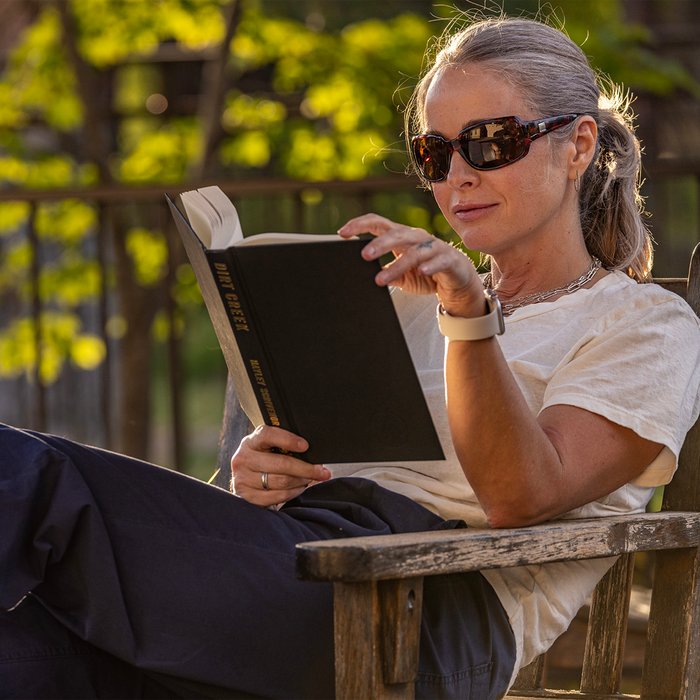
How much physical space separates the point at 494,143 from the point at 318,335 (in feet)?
2.31

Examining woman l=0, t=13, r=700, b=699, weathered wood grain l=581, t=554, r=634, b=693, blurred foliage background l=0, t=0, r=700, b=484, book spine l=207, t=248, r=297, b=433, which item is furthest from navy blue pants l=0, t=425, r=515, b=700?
blurred foliage background l=0, t=0, r=700, b=484

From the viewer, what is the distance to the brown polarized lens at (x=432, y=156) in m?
1.89

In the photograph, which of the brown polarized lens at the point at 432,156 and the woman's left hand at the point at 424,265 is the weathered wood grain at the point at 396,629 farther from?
the brown polarized lens at the point at 432,156

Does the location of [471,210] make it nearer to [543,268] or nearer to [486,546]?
[543,268]

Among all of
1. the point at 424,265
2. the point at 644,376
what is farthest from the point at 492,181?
the point at 424,265

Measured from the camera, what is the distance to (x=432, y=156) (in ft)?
6.28

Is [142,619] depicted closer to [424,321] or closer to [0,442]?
[0,442]

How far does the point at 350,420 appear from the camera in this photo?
1.39m

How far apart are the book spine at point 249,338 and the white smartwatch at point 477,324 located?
281mm

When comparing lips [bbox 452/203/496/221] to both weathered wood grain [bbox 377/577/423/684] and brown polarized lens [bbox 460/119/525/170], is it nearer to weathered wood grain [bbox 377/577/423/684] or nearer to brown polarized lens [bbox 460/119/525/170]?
brown polarized lens [bbox 460/119/525/170]

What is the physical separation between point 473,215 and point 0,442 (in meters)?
1.04

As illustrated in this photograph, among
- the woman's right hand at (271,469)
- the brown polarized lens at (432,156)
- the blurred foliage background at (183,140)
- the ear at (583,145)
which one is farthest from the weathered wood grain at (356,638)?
the blurred foliage background at (183,140)

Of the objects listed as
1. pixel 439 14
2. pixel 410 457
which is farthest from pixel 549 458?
pixel 439 14

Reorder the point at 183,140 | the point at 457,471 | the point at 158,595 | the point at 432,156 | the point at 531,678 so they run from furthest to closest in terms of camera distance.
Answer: the point at 183,140
the point at 531,678
the point at 432,156
the point at 457,471
the point at 158,595
